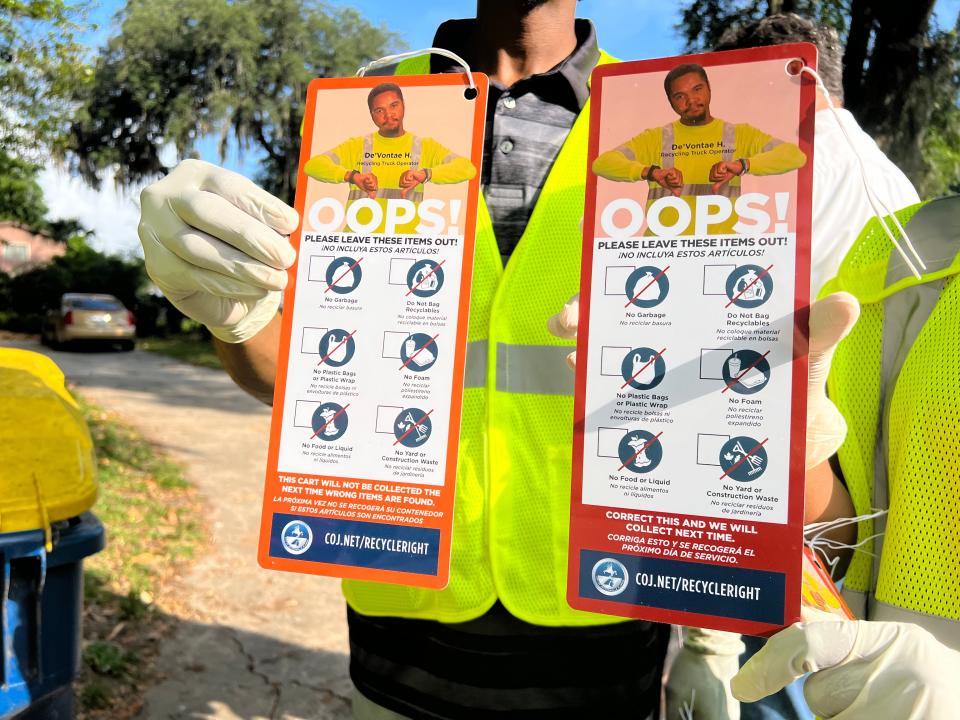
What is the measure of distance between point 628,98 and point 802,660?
76 cm

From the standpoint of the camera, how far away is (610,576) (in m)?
1.01

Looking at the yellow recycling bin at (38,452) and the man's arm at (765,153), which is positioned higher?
the man's arm at (765,153)

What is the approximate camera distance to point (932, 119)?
691 centimetres

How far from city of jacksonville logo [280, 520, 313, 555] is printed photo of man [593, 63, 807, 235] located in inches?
26.4

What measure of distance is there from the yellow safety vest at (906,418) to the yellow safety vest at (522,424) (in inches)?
17.1

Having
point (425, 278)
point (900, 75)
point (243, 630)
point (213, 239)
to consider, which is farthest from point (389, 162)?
point (900, 75)

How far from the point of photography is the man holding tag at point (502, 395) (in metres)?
1.18

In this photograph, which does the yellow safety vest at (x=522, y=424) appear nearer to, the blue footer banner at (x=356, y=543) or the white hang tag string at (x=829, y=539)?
the blue footer banner at (x=356, y=543)

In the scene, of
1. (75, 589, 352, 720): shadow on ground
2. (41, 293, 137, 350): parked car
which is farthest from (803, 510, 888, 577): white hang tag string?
(41, 293, 137, 350): parked car

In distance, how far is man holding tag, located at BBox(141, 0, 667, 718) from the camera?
1178 millimetres

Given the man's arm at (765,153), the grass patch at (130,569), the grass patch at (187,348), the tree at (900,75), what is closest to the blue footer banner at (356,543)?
the man's arm at (765,153)

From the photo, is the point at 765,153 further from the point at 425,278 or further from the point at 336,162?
the point at 336,162

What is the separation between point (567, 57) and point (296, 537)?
101 centimetres

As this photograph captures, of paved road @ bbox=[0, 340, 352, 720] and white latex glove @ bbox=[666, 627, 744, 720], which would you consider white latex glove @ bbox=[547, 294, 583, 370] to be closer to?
white latex glove @ bbox=[666, 627, 744, 720]
